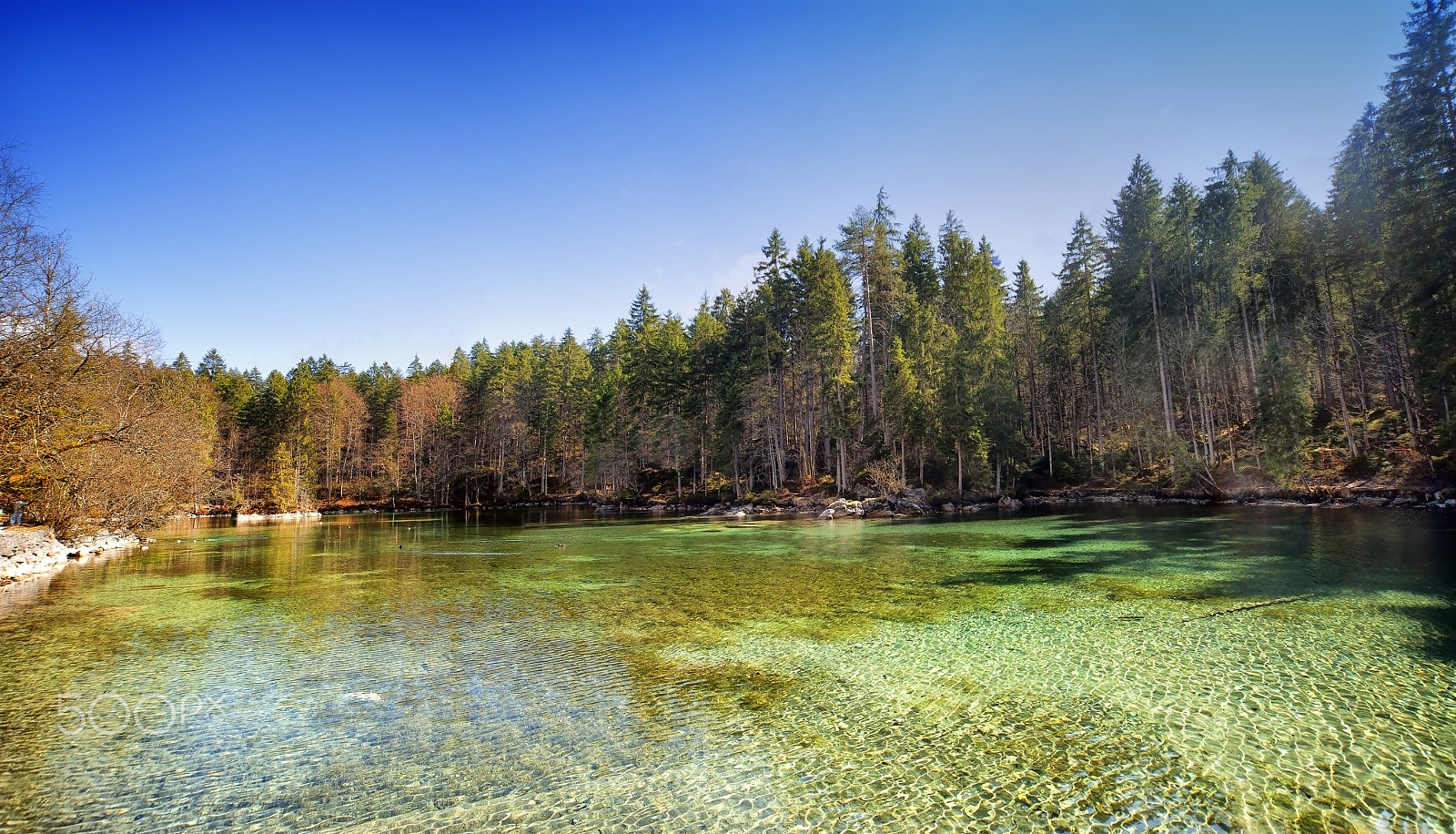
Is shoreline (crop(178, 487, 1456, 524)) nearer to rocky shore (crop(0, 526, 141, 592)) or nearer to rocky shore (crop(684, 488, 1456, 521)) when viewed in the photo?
rocky shore (crop(684, 488, 1456, 521))

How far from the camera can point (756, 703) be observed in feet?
27.5

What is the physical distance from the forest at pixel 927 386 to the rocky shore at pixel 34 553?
4.71 feet


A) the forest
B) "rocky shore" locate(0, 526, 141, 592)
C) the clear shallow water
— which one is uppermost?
the forest

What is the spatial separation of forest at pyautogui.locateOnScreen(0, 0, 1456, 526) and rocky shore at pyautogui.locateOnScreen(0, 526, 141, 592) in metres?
1.44

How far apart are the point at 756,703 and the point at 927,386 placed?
3991cm

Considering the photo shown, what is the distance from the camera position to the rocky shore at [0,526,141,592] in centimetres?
1930

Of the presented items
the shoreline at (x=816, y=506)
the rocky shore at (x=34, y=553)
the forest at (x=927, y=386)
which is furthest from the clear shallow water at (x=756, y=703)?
the forest at (x=927, y=386)

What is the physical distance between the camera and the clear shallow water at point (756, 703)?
225 inches

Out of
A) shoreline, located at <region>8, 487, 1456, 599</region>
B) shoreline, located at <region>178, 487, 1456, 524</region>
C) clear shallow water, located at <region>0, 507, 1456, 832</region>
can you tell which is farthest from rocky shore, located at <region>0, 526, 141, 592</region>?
shoreline, located at <region>178, 487, 1456, 524</region>

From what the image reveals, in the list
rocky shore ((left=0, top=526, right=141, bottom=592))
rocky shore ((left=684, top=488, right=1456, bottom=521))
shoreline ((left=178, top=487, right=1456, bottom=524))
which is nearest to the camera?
rocky shore ((left=0, top=526, right=141, bottom=592))

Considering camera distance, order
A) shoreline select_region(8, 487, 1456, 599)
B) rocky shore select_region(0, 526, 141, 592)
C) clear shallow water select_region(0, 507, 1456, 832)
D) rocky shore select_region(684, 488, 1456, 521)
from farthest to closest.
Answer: rocky shore select_region(684, 488, 1456, 521) → shoreline select_region(8, 487, 1456, 599) → rocky shore select_region(0, 526, 141, 592) → clear shallow water select_region(0, 507, 1456, 832)

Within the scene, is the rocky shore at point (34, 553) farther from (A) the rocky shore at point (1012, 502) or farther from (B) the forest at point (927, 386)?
(A) the rocky shore at point (1012, 502)

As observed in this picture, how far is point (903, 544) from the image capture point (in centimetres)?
2562

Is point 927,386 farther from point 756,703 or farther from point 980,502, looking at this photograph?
point 756,703
